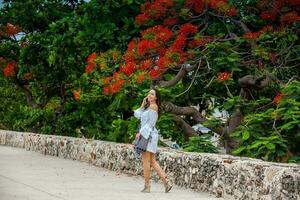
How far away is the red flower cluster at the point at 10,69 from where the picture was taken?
25914 millimetres

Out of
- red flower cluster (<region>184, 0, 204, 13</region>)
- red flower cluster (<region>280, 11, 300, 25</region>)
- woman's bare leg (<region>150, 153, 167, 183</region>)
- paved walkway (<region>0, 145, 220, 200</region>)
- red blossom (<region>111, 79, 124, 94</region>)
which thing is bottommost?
paved walkway (<region>0, 145, 220, 200</region>)

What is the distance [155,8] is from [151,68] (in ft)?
5.10

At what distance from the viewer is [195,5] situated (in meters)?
16.1

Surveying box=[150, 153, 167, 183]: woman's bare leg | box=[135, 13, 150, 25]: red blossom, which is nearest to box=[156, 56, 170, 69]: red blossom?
box=[135, 13, 150, 25]: red blossom

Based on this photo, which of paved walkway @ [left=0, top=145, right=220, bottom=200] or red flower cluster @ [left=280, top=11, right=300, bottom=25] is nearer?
paved walkway @ [left=0, top=145, right=220, bottom=200]

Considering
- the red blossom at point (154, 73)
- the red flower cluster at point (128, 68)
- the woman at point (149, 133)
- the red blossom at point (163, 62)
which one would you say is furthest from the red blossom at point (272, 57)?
the woman at point (149, 133)

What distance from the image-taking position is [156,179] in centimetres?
1290

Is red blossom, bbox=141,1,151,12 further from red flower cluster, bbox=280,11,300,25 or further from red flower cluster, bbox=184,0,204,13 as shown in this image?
red flower cluster, bbox=280,11,300,25

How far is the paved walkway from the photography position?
10172 millimetres

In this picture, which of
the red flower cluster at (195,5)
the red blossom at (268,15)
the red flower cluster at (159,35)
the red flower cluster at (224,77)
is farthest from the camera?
the red flower cluster at (195,5)

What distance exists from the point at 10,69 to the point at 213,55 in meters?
12.4

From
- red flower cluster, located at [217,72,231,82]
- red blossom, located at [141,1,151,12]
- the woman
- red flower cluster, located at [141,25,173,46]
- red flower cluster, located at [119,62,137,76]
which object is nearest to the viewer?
the woman

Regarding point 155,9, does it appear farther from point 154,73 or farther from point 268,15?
point 268,15

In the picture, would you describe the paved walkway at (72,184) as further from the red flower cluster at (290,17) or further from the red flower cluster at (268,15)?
the red flower cluster at (268,15)
